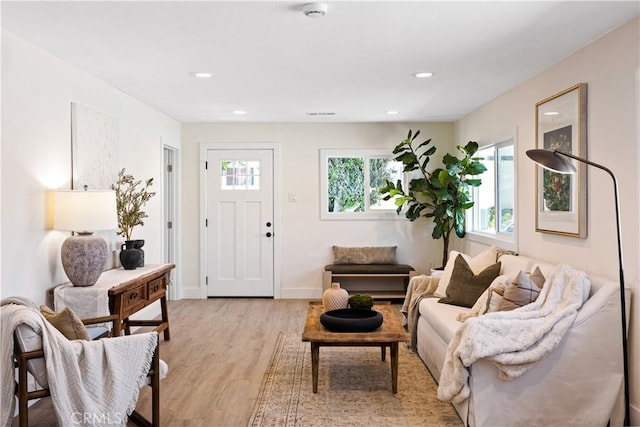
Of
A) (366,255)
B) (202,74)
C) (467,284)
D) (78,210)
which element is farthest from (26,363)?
(366,255)

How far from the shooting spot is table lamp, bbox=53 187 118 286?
134 inches

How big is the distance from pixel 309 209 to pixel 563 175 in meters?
3.63

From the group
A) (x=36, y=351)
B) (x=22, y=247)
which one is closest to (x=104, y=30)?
(x=22, y=247)

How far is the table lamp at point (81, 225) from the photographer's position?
3412 mm

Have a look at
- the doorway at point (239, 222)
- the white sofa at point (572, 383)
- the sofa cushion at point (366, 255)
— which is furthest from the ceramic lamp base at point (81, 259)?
the sofa cushion at point (366, 255)

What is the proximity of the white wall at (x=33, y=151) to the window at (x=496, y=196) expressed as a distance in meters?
3.75

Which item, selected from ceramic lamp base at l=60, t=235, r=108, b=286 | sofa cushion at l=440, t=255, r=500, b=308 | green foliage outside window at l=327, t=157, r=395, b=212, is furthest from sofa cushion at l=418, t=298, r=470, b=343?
green foliage outside window at l=327, t=157, r=395, b=212

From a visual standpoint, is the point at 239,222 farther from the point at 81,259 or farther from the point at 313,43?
the point at 313,43

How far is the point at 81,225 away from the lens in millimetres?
3418

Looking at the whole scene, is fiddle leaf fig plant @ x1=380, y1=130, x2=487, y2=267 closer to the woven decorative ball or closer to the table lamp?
the woven decorative ball

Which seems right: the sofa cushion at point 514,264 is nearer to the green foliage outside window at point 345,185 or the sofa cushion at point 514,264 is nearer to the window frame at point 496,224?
the window frame at point 496,224

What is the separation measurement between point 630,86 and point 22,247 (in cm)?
376

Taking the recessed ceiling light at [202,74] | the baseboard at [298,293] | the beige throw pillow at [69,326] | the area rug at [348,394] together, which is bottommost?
the area rug at [348,394]

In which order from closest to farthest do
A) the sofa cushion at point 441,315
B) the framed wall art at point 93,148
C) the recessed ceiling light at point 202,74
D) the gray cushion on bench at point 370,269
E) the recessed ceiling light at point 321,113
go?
the sofa cushion at point 441,315
the framed wall art at point 93,148
the recessed ceiling light at point 202,74
the recessed ceiling light at point 321,113
the gray cushion on bench at point 370,269
